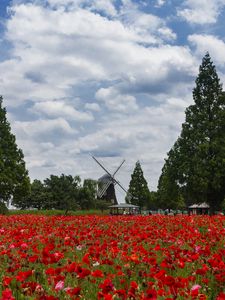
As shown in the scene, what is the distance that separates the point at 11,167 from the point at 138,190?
44.6 m

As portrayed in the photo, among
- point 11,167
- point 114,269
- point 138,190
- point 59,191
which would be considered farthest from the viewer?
point 138,190

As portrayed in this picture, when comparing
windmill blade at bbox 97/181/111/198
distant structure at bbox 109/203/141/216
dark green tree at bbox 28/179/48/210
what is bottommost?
distant structure at bbox 109/203/141/216

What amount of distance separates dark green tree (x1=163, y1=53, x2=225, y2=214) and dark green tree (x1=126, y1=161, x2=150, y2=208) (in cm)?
4475

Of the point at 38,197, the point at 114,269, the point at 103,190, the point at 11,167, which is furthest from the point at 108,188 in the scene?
the point at 114,269

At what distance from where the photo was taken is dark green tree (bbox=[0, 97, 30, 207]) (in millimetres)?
55188

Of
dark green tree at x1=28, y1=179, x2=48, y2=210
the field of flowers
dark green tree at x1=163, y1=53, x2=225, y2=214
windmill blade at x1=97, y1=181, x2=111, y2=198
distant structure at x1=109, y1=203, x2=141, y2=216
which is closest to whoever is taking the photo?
the field of flowers

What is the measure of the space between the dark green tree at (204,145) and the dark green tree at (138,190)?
44.8 meters

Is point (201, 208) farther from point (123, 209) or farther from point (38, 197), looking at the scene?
point (38, 197)

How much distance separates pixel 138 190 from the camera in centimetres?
9712

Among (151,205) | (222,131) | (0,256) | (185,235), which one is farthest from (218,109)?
(151,205)

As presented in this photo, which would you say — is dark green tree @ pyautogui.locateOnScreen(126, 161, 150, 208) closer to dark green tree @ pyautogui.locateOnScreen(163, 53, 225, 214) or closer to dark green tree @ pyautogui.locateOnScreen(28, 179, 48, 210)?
dark green tree @ pyautogui.locateOnScreen(28, 179, 48, 210)

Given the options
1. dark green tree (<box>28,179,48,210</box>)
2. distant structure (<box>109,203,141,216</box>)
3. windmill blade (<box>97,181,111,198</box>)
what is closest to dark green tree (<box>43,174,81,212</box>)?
dark green tree (<box>28,179,48,210</box>)

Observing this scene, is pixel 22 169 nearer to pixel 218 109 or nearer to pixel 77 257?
pixel 218 109

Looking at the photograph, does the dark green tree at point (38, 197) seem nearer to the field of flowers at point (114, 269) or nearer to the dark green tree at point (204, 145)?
the dark green tree at point (204, 145)
